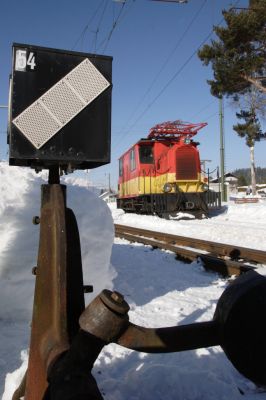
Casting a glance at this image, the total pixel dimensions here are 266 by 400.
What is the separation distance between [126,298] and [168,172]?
1299 cm

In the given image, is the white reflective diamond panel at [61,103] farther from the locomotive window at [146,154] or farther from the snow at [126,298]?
the locomotive window at [146,154]

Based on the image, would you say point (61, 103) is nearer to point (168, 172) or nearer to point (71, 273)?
point (71, 273)

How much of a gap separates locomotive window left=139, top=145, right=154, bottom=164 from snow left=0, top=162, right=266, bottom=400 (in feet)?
39.7

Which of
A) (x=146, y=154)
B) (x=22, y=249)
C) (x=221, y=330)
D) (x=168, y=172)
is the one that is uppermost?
(x=146, y=154)

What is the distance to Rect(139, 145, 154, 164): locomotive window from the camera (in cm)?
1830

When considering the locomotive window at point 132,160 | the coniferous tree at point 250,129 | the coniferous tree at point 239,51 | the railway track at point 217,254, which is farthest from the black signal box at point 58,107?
the coniferous tree at point 250,129

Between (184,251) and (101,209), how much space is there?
391 centimetres

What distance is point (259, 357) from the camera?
0.93m

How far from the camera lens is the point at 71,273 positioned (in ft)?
4.69

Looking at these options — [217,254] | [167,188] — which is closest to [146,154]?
[167,188]

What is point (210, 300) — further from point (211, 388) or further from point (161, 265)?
point (161, 265)

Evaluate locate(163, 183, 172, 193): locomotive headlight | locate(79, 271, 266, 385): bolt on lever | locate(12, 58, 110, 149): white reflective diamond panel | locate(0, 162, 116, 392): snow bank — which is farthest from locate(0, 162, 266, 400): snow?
locate(163, 183, 172, 193): locomotive headlight

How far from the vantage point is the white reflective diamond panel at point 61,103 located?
Answer: 1496 mm

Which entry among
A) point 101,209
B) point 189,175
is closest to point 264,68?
point 189,175
